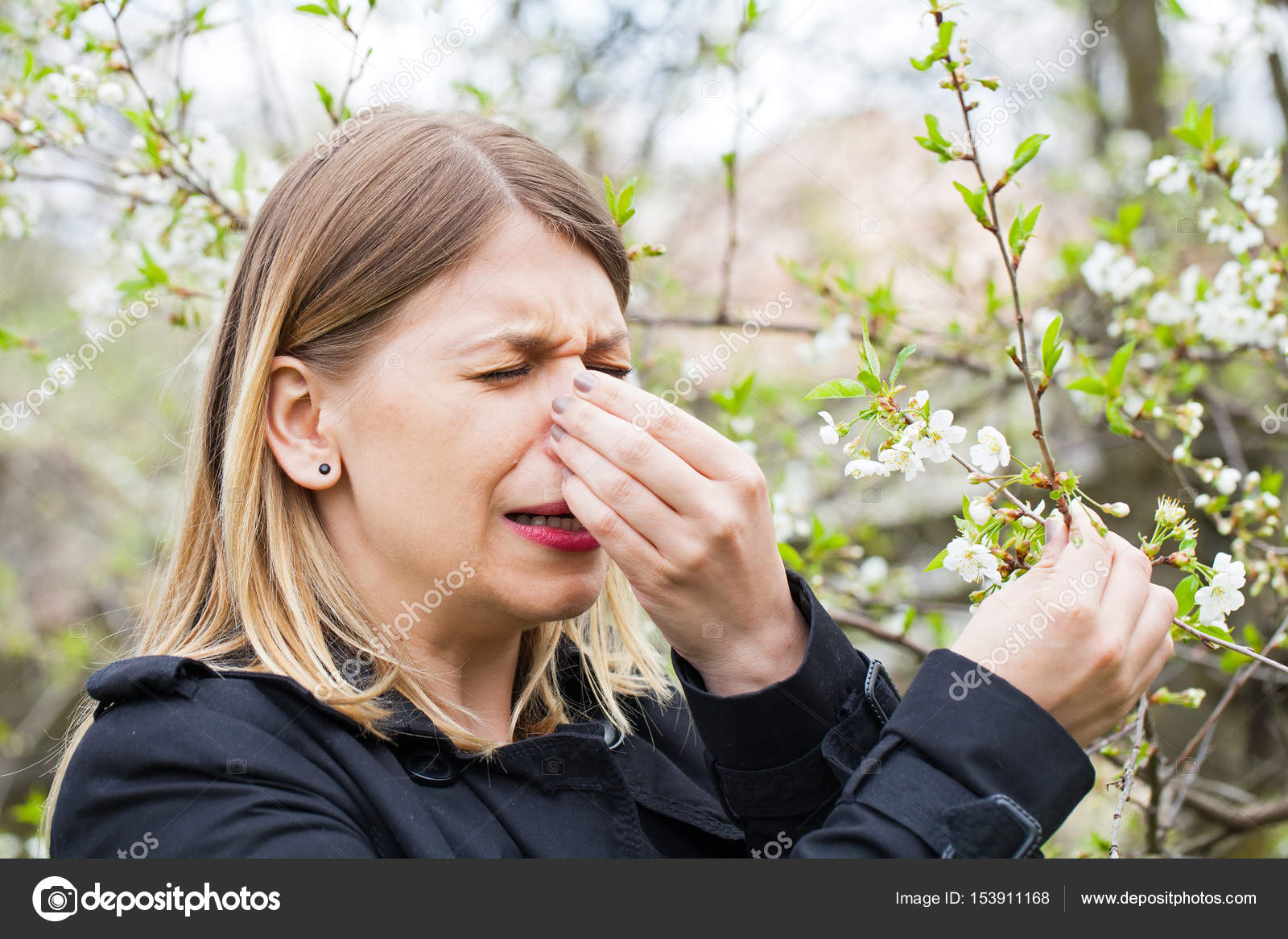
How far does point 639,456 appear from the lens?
3.95ft

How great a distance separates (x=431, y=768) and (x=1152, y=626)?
2.92ft

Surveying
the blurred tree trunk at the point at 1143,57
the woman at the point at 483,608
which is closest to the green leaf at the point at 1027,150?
the woman at the point at 483,608

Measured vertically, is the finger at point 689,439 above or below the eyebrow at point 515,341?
below

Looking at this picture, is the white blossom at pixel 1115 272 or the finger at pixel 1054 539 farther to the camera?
the white blossom at pixel 1115 272

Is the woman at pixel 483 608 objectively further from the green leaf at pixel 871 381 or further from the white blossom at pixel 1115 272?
the white blossom at pixel 1115 272

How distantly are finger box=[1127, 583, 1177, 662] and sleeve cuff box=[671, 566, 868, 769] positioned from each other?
359 millimetres

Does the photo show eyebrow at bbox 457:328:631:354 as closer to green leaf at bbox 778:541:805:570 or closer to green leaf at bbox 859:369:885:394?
green leaf at bbox 859:369:885:394

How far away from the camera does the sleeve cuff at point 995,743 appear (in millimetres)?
1054

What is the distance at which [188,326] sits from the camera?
7.09 feet

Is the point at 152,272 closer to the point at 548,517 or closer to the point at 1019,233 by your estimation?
the point at 548,517

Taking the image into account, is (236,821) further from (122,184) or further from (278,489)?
(122,184)

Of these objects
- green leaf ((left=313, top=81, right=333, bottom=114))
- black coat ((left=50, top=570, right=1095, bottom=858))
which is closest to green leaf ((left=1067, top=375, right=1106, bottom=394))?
black coat ((left=50, top=570, right=1095, bottom=858))

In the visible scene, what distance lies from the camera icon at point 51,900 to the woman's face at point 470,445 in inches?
20.3

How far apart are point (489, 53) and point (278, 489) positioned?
284 cm
